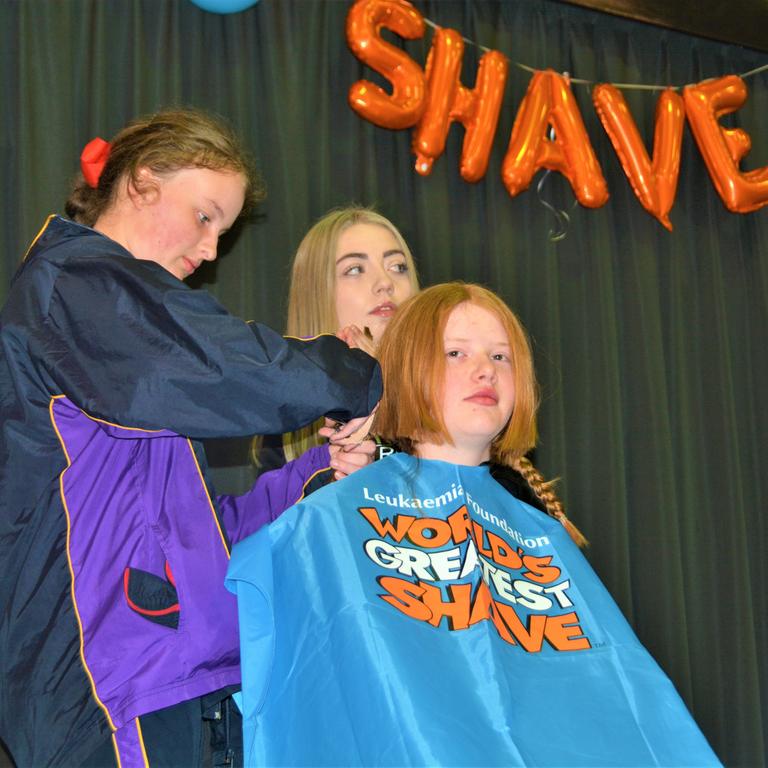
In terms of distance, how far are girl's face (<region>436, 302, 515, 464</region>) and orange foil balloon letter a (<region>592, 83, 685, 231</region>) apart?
1498 millimetres

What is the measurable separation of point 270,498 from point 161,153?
63 centimetres

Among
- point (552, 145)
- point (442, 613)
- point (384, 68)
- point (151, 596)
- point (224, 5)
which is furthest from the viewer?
point (552, 145)

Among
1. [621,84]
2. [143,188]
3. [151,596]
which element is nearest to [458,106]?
[621,84]

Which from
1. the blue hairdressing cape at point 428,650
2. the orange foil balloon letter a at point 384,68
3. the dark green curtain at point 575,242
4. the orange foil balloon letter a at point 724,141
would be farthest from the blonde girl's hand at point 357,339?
the orange foil balloon letter a at point 724,141

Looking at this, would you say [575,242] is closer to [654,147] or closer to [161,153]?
[654,147]

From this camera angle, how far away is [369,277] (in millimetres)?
2393

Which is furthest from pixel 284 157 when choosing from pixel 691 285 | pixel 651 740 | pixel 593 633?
pixel 651 740

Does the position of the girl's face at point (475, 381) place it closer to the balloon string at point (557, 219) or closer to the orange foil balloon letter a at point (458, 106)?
the orange foil balloon letter a at point (458, 106)

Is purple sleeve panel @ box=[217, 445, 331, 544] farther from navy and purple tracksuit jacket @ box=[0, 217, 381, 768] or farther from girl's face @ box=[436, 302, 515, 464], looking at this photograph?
navy and purple tracksuit jacket @ box=[0, 217, 381, 768]

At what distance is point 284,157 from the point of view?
9.25 feet

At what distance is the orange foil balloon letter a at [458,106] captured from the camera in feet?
9.58

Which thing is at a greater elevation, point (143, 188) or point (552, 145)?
point (552, 145)

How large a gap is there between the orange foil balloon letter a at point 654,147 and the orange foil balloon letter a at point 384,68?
64 cm

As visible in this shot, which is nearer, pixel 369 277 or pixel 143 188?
pixel 143 188
